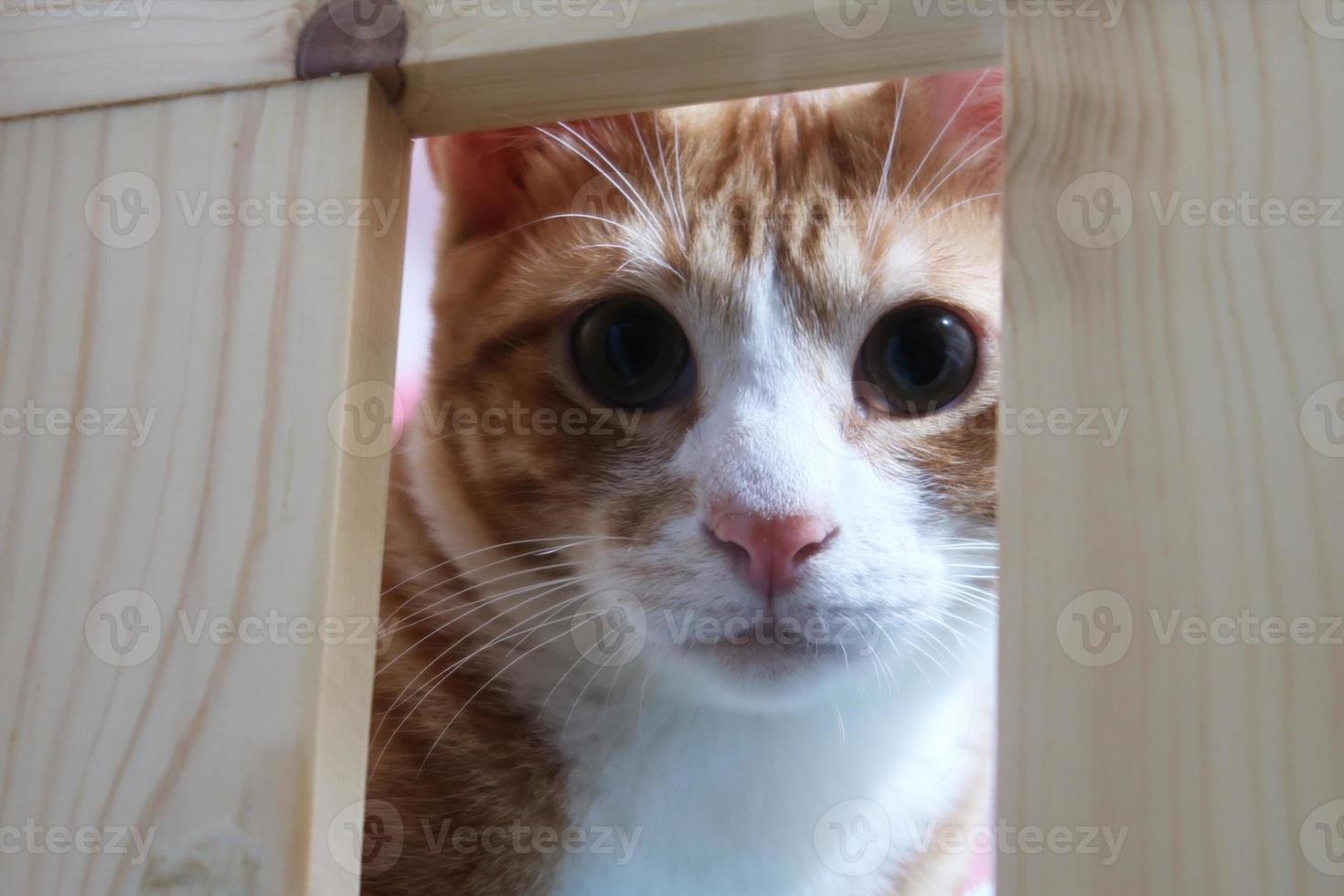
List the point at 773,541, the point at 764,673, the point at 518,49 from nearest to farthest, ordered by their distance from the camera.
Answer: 1. the point at 518,49
2. the point at 773,541
3. the point at 764,673

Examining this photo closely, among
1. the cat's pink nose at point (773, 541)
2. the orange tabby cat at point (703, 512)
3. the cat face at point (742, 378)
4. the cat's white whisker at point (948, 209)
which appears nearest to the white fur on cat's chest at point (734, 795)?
the orange tabby cat at point (703, 512)

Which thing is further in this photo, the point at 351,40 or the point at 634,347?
the point at 634,347

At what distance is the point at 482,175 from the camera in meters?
1.52

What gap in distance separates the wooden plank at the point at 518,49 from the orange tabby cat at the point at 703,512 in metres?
0.41

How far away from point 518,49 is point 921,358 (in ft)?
2.09

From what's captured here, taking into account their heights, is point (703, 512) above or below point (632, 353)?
below

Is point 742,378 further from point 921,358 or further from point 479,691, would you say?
point 479,691

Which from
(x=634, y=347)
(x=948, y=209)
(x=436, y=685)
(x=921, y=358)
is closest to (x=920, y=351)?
(x=921, y=358)

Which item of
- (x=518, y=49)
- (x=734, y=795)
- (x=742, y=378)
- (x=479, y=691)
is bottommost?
(x=734, y=795)

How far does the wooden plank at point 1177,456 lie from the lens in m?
0.64

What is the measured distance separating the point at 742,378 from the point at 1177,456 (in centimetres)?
60

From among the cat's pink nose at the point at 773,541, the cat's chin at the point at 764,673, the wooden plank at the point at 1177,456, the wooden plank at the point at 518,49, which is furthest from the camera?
the cat's chin at the point at 764,673

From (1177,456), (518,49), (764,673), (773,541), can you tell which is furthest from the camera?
(764,673)

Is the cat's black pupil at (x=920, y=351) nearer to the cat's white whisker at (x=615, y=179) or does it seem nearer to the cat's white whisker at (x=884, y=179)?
the cat's white whisker at (x=884, y=179)
